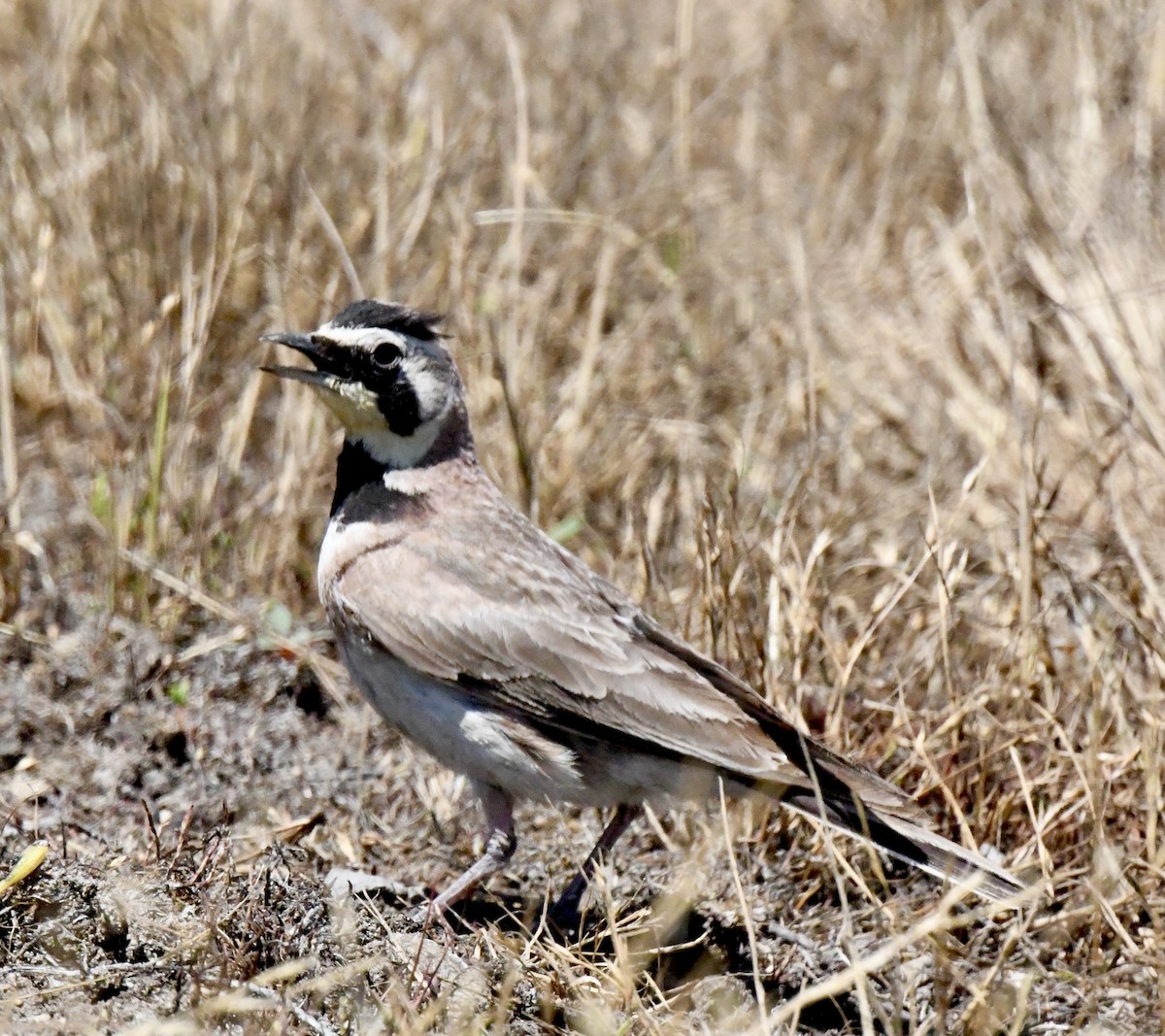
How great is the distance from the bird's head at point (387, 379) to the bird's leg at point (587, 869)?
3.88 ft

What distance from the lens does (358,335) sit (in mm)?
4953

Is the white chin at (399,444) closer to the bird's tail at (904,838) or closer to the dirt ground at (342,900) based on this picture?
the dirt ground at (342,900)

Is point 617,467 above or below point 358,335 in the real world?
below

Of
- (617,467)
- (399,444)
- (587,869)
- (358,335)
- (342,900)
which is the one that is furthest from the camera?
(617,467)

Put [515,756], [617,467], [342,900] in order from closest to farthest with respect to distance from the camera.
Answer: [342,900], [515,756], [617,467]

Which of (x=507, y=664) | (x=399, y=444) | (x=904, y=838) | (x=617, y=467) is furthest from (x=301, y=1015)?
(x=617, y=467)

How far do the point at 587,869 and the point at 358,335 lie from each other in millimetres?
1618

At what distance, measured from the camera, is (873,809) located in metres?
4.43

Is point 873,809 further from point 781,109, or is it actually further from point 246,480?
point 781,109

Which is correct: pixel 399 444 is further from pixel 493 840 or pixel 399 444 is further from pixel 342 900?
pixel 342 900

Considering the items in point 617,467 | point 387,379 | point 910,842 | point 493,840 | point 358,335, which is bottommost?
point 493,840

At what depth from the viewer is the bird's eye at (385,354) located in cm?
499

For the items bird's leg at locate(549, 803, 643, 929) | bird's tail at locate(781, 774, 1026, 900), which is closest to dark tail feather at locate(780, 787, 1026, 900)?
bird's tail at locate(781, 774, 1026, 900)

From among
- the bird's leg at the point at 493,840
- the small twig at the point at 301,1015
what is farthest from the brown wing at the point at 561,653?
the small twig at the point at 301,1015
